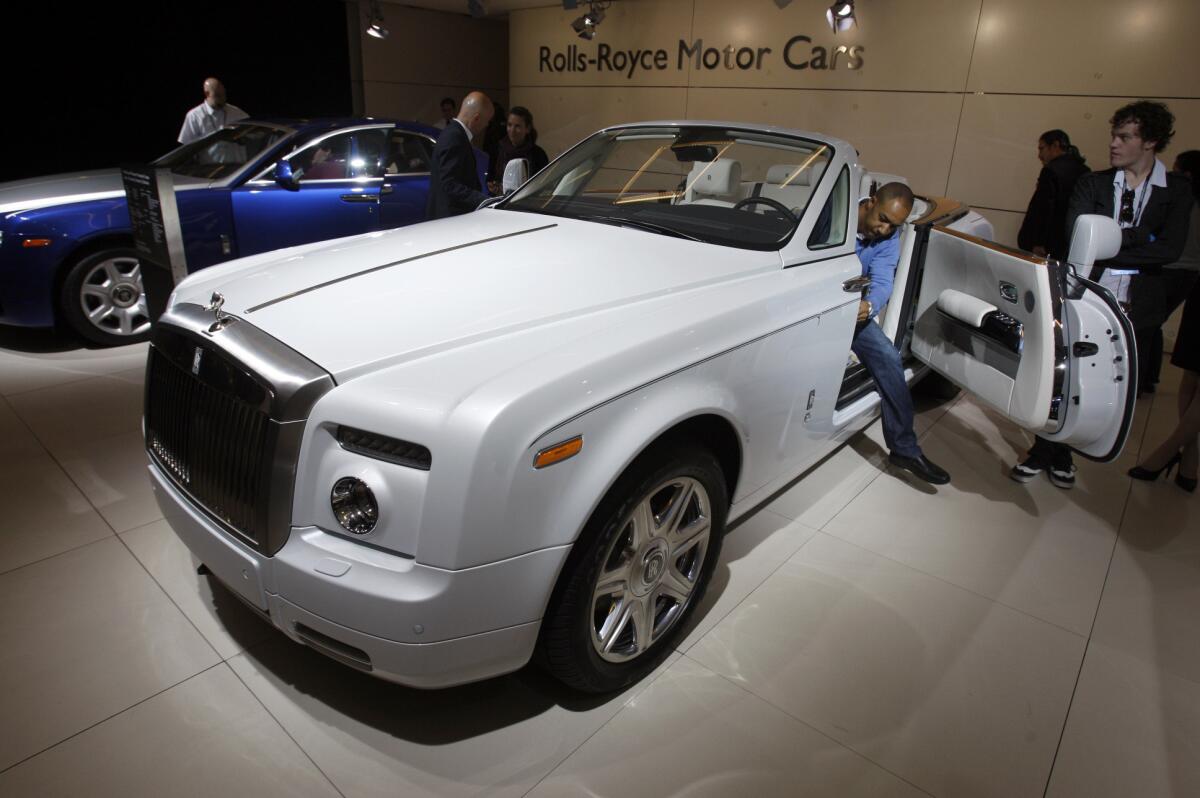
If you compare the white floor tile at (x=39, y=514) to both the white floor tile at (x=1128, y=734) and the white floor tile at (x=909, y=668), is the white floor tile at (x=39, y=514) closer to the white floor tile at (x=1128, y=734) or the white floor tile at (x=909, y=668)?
the white floor tile at (x=909, y=668)

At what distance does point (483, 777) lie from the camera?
1.81 m

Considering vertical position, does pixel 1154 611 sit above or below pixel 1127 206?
below

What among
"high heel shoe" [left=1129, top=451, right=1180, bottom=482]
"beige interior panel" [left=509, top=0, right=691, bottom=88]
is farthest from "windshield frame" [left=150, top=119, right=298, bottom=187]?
"high heel shoe" [left=1129, top=451, right=1180, bottom=482]

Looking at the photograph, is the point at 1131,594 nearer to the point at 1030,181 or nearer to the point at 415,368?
the point at 415,368

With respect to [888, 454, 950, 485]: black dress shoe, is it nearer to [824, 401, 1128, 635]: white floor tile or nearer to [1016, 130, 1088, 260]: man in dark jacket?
[824, 401, 1128, 635]: white floor tile

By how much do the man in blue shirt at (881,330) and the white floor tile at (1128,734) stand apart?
121cm

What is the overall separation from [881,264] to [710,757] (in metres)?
2.24

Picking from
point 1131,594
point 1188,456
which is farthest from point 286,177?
point 1188,456


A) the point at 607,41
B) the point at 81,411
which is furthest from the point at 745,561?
the point at 607,41

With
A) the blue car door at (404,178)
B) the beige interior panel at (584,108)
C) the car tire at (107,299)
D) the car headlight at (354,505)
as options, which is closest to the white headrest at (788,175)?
the car headlight at (354,505)

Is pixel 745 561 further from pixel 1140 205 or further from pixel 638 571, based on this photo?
pixel 1140 205

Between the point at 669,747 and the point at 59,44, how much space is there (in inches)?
383

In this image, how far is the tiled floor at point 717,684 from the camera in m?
1.83

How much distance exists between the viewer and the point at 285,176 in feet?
15.7
